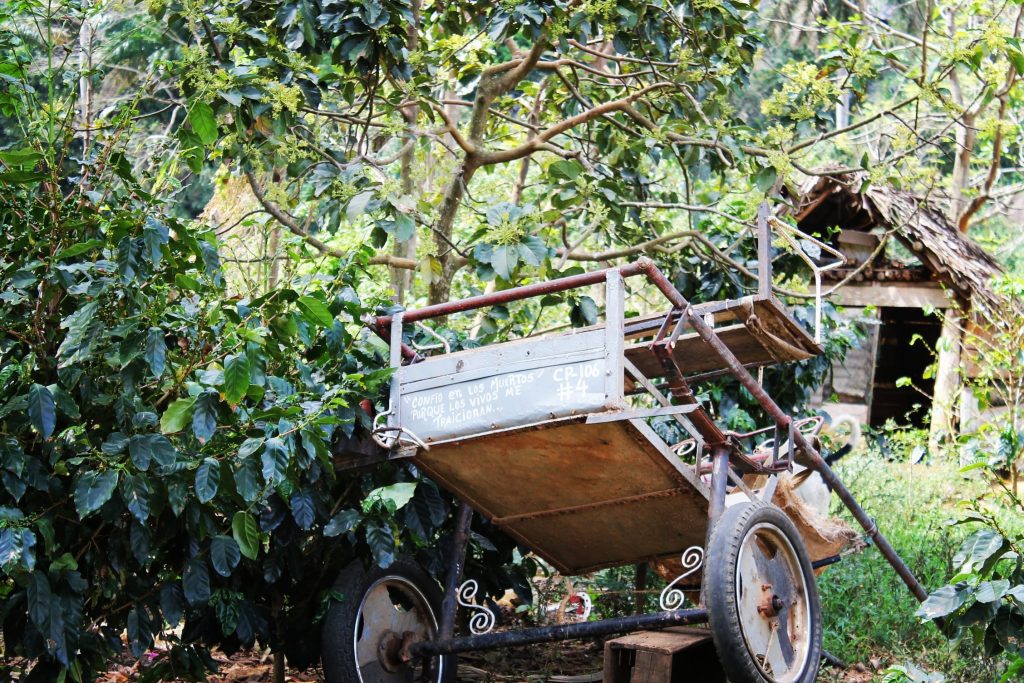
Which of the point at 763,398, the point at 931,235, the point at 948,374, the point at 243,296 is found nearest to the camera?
the point at 763,398

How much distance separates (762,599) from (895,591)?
2729 mm

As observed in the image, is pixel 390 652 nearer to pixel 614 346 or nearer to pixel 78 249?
pixel 614 346

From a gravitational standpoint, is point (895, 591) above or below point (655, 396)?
below

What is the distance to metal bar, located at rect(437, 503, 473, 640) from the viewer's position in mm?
4543

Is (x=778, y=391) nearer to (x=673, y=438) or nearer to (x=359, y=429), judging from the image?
(x=673, y=438)

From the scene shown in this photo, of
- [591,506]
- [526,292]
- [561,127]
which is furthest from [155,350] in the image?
[561,127]

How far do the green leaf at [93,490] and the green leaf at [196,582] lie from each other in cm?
49

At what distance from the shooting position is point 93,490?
3666 millimetres

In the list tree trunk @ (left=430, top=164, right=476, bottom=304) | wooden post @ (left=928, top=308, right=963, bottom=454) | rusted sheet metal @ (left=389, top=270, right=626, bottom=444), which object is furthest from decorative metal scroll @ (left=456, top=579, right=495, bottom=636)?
wooden post @ (left=928, top=308, right=963, bottom=454)

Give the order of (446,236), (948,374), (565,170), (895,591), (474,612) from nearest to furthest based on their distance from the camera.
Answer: (474,612) → (565,170) → (446,236) → (895,591) → (948,374)

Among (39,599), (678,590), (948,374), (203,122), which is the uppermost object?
(203,122)

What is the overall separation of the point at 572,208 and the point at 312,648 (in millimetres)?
2721

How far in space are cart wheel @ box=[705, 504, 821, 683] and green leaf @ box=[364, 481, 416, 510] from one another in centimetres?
110

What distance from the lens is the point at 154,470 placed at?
12.8ft
